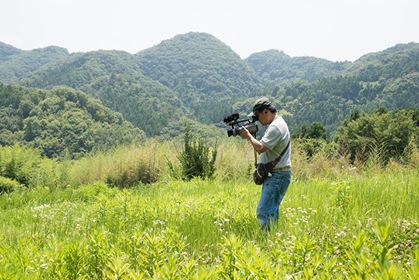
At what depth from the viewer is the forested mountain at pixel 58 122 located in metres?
71.9

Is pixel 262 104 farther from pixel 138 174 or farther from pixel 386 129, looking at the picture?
pixel 386 129

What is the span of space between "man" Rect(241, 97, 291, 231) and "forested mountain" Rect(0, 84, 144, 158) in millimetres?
63900

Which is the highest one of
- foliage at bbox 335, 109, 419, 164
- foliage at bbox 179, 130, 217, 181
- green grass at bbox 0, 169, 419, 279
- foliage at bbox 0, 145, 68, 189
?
green grass at bbox 0, 169, 419, 279

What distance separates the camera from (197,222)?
5.27 m

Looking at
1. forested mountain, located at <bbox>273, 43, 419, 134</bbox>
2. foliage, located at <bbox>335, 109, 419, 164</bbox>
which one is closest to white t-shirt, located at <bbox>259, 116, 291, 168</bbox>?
foliage, located at <bbox>335, 109, 419, 164</bbox>

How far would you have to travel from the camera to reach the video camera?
5500mm

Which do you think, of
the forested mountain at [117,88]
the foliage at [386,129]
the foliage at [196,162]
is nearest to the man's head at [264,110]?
the foliage at [196,162]

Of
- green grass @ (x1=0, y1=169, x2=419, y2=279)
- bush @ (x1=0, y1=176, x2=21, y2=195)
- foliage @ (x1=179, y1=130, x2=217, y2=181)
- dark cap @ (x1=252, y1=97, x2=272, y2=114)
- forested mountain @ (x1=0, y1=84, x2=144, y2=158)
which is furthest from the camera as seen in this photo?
forested mountain @ (x1=0, y1=84, x2=144, y2=158)

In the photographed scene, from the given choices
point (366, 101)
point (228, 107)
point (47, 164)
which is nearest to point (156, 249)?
point (47, 164)

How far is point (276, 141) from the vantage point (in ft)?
17.0

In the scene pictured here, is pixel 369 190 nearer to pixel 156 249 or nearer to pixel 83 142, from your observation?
pixel 156 249

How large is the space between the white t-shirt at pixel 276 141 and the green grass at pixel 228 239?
700 mm

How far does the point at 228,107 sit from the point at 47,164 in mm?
138643

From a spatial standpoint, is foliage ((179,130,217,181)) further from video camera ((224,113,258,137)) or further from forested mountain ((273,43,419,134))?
forested mountain ((273,43,419,134))
